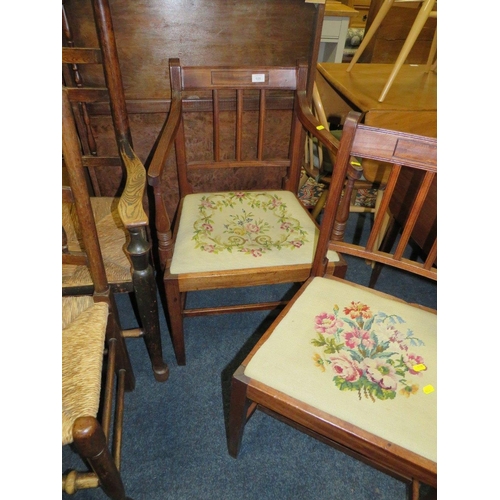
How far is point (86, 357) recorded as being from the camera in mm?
804

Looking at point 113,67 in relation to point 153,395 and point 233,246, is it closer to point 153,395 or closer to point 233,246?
point 233,246

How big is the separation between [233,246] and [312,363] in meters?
0.48

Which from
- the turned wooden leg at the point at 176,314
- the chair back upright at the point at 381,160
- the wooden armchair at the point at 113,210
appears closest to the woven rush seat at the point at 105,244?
the wooden armchair at the point at 113,210

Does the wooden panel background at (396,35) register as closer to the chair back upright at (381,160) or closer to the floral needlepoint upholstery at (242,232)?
the floral needlepoint upholstery at (242,232)

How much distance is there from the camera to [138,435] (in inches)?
46.8

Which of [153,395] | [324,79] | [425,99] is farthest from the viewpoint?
[324,79]

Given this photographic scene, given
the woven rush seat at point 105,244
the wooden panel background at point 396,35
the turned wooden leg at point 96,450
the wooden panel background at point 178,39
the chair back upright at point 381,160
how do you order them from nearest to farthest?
the turned wooden leg at point 96,450, the chair back upright at point 381,160, the woven rush seat at point 105,244, the wooden panel background at point 178,39, the wooden panel background at point 396,35

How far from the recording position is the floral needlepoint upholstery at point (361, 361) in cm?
73

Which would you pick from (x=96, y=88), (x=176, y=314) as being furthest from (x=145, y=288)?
(x=96, y=88)

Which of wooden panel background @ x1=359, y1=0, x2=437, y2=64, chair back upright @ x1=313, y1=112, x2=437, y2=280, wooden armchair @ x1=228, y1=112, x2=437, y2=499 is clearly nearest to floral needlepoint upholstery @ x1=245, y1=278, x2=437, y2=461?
wooden armchair @ x1=228, y1=112, x2=437, y2=499

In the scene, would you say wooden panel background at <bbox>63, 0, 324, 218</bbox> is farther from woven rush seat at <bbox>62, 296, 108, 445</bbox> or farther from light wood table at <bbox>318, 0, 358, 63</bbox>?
light wood table at <bbox>318, 0, 358, 63</bbox>

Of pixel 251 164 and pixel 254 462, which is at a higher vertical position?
pixel 251 164

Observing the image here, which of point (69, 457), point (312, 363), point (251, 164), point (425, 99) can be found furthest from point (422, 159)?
point (69, 457)

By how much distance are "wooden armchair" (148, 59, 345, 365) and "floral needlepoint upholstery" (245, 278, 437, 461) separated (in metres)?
0.20
